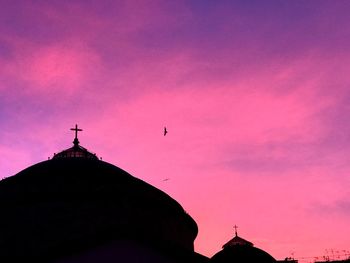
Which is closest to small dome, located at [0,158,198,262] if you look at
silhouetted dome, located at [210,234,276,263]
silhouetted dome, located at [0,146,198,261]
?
silhouetted dome, located at [0,146,198,261]

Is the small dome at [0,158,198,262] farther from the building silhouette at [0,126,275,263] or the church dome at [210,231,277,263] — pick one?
the church dome at [210,231,277,263]

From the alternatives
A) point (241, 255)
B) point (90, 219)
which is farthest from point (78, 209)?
point (241, 255)

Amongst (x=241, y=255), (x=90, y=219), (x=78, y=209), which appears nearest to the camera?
(x=90, y=219)

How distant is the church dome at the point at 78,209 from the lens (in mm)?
19519

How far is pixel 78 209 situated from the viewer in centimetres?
2159

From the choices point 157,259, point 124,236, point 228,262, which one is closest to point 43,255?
point 124,236

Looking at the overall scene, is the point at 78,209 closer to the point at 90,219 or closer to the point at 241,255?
the point at 90,219

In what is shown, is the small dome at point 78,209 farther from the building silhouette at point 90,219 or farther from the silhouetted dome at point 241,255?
the silhouetted dome at point 241,255

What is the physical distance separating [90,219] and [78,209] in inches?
27.8

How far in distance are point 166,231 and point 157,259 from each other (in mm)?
6542

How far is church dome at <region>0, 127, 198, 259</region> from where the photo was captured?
19.5 meters

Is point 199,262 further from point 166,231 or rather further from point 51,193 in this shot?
point 51,193

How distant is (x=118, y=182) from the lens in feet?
80.5

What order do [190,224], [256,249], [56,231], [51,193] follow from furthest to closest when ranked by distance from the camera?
[190,224], [256,249], [51,193], [56,231]
